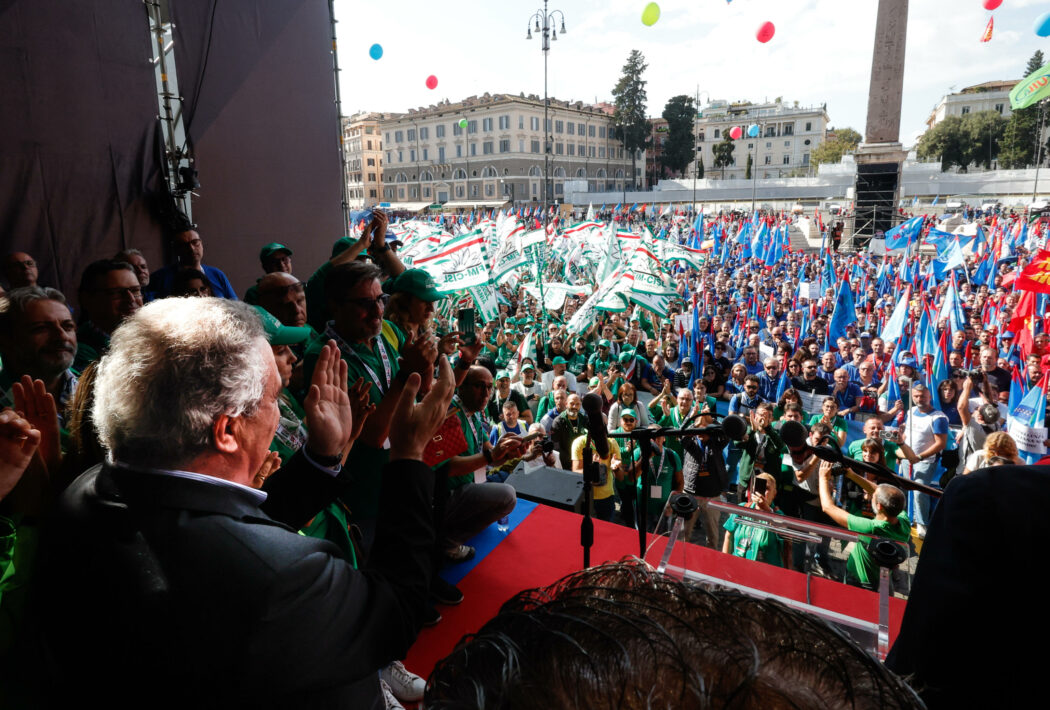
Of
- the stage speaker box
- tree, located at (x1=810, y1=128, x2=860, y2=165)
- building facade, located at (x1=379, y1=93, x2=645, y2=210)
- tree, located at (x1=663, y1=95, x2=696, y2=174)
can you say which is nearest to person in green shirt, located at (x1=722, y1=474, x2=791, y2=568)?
the stage speaker box

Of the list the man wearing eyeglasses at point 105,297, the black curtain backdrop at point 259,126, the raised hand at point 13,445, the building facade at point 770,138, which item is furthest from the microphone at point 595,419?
the building facade at point 770,138

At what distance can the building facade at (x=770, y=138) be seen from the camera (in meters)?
73.2

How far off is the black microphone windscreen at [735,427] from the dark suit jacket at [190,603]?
4.56ft

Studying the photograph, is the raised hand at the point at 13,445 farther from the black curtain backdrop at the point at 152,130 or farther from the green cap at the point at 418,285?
the black curtain backdrop at the point at 152,130

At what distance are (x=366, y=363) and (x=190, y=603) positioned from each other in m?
1.69

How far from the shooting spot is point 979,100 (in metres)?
65.7

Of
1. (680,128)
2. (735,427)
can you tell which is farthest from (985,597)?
(680,128)

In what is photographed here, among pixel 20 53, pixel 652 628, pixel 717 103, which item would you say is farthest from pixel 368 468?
pixel 717 103

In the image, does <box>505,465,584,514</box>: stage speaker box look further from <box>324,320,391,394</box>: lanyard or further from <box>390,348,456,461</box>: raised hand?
<box>390,348,456,461</box>: raised hand

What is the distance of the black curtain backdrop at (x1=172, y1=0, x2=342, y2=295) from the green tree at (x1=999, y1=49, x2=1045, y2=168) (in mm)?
61356

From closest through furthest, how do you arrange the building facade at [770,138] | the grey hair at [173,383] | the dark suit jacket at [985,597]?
the dark suit jacket at [985,597], the grey hair at [173,383], the building facade at [770,138]

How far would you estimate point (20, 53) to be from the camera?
15.0ft

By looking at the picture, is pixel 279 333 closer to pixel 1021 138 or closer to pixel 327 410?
pixel 327 410

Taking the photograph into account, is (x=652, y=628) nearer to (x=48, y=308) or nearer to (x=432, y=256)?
(x=48, y=308)
